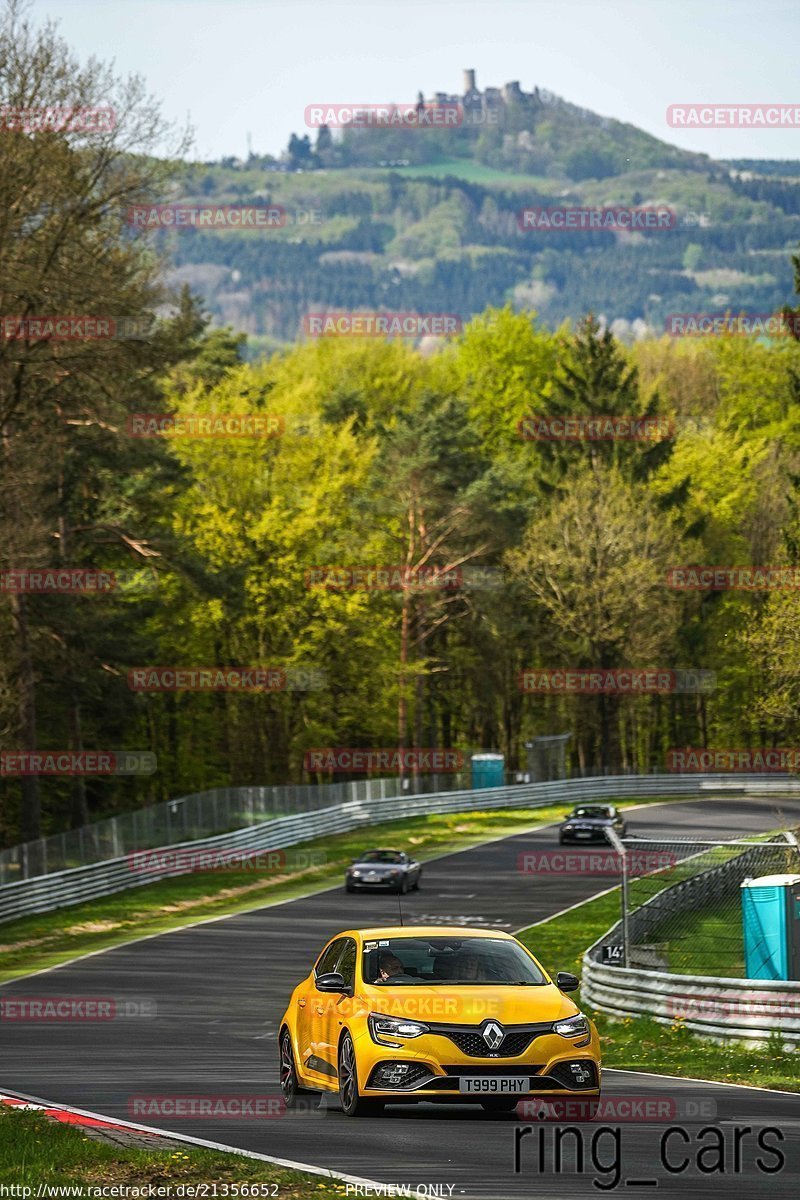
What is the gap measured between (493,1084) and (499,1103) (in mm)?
406

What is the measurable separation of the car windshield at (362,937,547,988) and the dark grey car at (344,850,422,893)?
2836cm

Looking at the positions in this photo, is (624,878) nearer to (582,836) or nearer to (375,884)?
(375,884)

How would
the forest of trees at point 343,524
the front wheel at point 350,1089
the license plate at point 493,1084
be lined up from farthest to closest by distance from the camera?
the forest of trees at point 343,524 → the front wheel at point 350,1089 → the license plate at point 493,1084

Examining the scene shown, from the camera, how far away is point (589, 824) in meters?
52.2

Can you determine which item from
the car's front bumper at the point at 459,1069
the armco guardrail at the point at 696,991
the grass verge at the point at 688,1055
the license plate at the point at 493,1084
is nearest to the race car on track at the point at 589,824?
the armco guardrail at the point at 696,991

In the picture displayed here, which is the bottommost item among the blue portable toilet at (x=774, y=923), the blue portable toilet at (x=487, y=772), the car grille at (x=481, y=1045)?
the blue portable toilet at (x=487, y=772)

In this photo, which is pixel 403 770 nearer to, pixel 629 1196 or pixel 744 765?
pixel 744 765

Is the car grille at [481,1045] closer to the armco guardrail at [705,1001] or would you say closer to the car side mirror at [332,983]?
the car side mirror at [332,983]

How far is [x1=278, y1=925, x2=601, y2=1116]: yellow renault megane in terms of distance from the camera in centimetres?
1239

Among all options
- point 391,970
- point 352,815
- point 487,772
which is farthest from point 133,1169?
point 487,772

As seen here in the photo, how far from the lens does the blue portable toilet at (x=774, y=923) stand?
19.6m

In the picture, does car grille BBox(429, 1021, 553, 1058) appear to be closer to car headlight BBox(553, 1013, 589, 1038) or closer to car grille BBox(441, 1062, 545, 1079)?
car grille BBox(441, 1062, 545, 1079)

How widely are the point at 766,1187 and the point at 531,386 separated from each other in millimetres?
85840

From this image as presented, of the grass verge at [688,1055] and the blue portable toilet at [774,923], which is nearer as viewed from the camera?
the grass verge at [688,1055]
